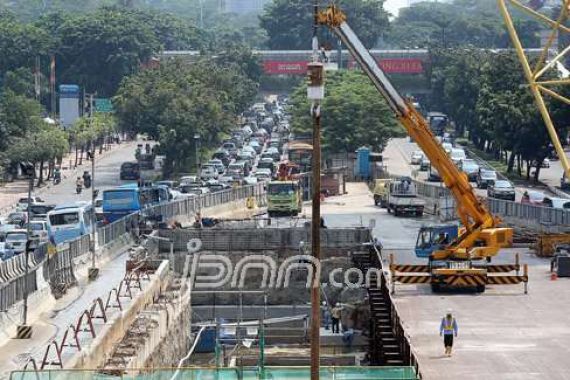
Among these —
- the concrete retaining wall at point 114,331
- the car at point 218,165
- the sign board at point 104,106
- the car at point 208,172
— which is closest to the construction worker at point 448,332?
the concrete retaining wall at point 114,331

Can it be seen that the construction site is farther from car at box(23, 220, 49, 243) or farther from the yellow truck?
car at box(23, 220, 49, 243)

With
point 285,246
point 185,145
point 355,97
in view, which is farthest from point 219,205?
point 355,97

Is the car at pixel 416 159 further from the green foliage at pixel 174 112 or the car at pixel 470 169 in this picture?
the car at pixel 470 169

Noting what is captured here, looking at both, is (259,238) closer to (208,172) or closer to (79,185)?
(79,185)

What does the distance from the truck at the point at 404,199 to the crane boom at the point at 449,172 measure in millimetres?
21462

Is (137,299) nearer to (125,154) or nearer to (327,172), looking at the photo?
(327,172)

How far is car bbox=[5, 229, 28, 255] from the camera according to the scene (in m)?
60.5

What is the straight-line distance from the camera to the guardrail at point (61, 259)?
44.8 m

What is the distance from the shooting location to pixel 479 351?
41906 millimetres

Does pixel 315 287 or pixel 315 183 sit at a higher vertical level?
pixel 315 183

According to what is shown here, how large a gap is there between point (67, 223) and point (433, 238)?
49.4 ft

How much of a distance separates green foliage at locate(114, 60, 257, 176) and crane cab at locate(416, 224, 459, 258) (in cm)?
4957

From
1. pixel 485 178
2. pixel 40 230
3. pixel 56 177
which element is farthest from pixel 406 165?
pixel 40 230

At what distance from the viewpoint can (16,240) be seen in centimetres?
6278
